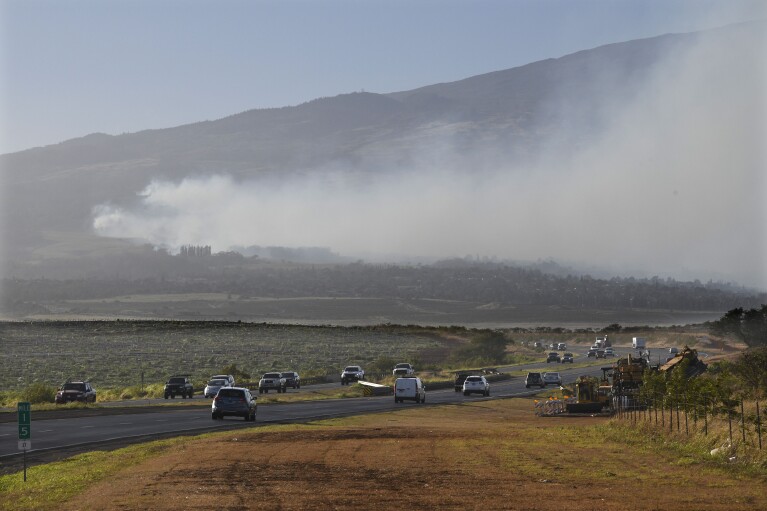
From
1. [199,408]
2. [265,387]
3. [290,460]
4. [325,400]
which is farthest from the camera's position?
[265,387]

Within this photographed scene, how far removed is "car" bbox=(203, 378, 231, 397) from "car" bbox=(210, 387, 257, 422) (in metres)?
22.6

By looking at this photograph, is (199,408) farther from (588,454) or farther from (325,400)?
(588,454)

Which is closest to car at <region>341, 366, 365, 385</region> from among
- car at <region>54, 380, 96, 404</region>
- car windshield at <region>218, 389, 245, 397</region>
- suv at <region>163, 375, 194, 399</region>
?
suv at <region>163, 375, 194, 399</region>

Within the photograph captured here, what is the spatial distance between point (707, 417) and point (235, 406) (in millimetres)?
25704

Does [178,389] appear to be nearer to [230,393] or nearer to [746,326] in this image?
[230,393]

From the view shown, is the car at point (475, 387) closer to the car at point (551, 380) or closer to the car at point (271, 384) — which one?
the car at point (551, 380)

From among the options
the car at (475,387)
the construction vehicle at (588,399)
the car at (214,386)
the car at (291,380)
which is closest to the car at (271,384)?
the car at (291,380)

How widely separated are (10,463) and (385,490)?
15.2m

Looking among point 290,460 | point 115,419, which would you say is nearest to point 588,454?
point 290,460

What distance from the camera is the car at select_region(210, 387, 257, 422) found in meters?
56.8

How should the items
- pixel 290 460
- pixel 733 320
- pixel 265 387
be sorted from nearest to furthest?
pixel 290 460 → pixel 265 387 → pixel 733 320

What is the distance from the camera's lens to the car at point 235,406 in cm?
5681

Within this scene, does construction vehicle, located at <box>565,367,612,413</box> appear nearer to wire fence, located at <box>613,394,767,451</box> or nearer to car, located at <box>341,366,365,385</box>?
wire fence, located at <box>613,394,767,451</box>

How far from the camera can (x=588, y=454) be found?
37.8 metres
